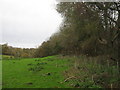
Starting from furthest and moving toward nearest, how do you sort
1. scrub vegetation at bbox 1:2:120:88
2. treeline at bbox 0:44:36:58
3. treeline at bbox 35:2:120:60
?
treeline at bbox 0:44:36:58
treeline at bbox 35:2:120:60
scrub vegetation at bbox 1:2:120:88

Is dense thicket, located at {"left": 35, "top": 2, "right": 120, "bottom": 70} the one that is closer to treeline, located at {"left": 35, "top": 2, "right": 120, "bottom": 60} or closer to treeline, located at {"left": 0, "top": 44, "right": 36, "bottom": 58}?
treeline, located at {"left": 35, "top": 2, "right": 120, "bottom": 60}

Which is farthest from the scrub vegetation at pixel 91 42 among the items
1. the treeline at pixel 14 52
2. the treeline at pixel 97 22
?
the treeline at pixel 14 52

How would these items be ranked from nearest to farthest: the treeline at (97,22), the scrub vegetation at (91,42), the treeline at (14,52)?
the scrub vegetation at (91,42) → the treeline at (97,22) → the treeline at (14,52)

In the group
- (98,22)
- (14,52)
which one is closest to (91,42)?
(98,22)

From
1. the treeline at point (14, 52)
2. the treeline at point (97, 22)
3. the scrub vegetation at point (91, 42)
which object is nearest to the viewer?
the scrub vegetation at point (91, 42)

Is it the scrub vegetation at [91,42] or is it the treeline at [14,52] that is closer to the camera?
the scrub vegetation at [91,42]

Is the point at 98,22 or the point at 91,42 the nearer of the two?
the point at 98,22

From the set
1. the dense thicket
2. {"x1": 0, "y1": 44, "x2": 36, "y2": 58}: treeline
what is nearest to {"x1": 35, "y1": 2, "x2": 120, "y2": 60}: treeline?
the dense thicket

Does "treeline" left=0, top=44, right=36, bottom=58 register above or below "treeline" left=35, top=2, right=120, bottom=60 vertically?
below

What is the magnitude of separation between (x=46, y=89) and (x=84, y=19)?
623 centimetres

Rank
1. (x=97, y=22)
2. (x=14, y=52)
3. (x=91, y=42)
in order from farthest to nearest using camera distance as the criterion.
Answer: (x=14, y=52)
(x=91, y=42)
(x=97, y=22)

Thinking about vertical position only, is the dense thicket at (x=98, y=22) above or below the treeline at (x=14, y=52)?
A: above

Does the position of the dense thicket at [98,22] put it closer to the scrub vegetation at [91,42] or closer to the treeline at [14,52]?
the scrub vegetation at [91,42]

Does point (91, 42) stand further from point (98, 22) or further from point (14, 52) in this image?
point (14, 52)
